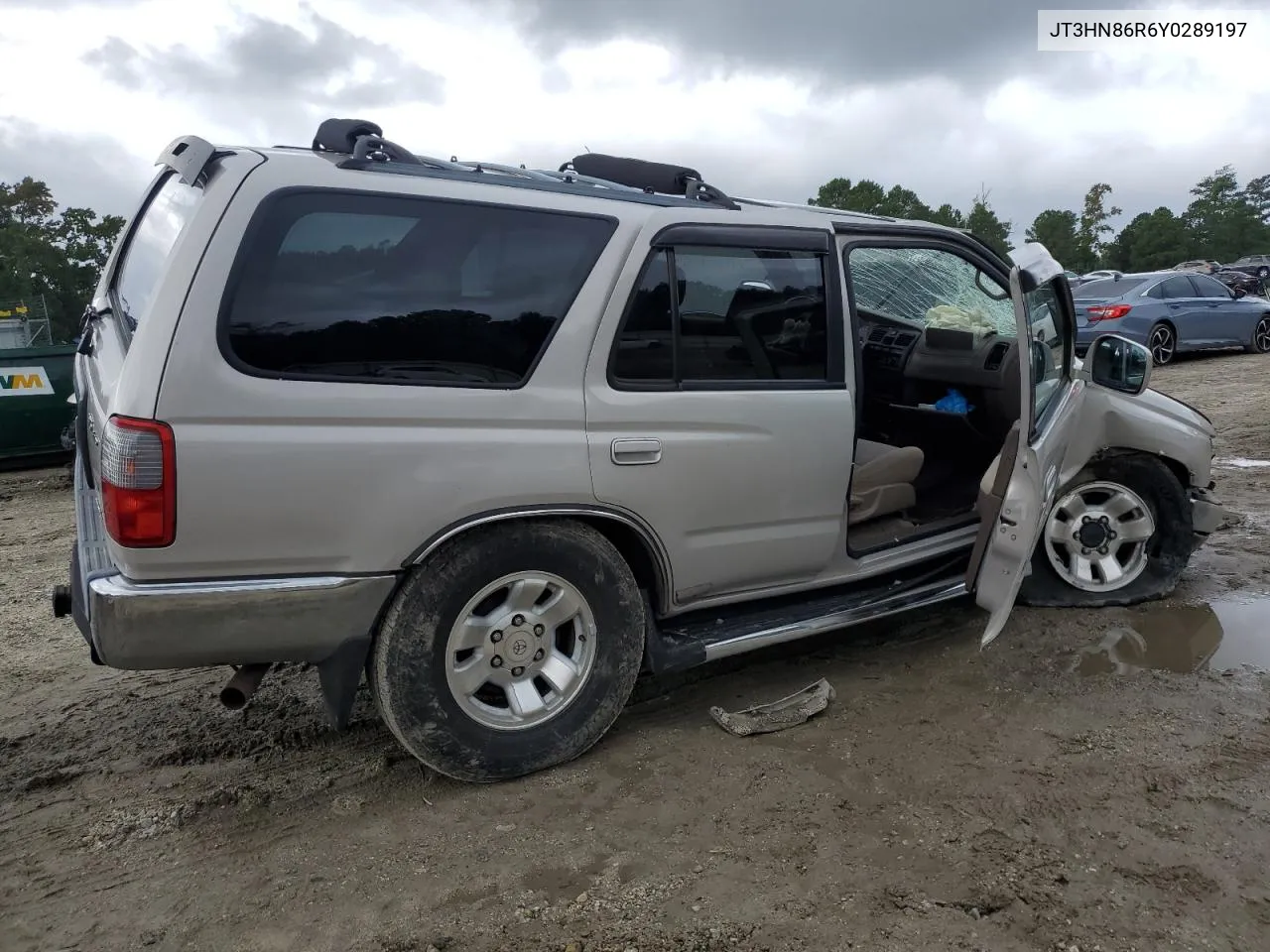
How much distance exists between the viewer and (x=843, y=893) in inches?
102

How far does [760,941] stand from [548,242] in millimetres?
2132

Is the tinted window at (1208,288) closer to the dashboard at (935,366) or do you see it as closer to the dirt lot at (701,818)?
the dashboard at (935,366)

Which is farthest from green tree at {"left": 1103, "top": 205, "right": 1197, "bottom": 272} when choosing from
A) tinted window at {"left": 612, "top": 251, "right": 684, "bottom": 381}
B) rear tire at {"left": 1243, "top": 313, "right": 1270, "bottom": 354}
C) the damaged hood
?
tinted window at {"left": 612, "top": 251, "right": 684, "bottom": 381}

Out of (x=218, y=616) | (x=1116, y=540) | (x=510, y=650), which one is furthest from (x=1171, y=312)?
(x=218, y=616)

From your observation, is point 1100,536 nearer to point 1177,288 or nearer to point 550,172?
point 550,172

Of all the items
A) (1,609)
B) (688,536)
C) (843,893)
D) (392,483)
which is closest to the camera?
(843,893)

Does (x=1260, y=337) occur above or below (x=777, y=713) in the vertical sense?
above

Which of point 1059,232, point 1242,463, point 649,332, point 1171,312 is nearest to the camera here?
point 649,332

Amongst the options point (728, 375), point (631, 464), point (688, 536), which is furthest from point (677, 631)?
point (728, 375)

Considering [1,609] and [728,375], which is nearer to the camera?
[728,375]

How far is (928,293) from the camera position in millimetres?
5023

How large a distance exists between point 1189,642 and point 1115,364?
1286mm

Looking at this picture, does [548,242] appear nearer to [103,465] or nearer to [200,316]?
[200,316]

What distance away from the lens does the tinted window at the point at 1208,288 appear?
48.4 feet
